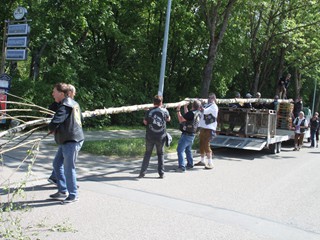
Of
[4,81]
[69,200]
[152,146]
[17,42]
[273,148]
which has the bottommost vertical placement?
[69,200]

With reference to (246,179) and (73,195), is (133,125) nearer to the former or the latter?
(246,179)

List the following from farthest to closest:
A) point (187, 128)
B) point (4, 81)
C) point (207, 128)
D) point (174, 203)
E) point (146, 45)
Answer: point (146, 45), point (4, 81), point (207, 128), point (187, 128), point (174, 203)

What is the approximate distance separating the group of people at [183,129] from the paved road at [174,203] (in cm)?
36

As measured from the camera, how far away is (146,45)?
76.2 feet

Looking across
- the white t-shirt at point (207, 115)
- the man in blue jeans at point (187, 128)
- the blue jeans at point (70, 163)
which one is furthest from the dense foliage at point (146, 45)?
the blue jeans at point (70, 163)

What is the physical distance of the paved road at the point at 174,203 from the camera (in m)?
5.08

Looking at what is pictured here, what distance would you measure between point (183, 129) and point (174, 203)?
3.13 m

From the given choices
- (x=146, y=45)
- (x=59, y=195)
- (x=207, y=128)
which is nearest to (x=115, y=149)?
(x=207, y=128)

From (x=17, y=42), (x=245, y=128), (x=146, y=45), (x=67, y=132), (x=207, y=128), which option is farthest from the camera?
(x=146, y=45)

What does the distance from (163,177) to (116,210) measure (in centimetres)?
267

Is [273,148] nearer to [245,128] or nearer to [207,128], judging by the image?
[245,128]

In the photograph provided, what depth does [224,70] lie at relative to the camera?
2608 centimetres

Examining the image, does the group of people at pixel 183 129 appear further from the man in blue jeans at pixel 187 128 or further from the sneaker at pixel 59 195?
the sneaker at pixel 59 195

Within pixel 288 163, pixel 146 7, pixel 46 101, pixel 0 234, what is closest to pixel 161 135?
pixel 0 234
